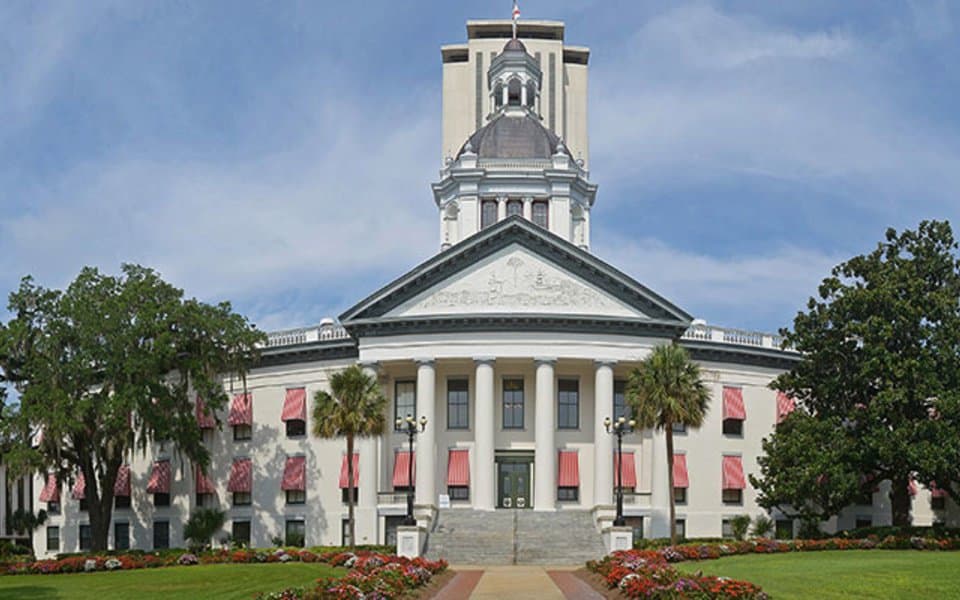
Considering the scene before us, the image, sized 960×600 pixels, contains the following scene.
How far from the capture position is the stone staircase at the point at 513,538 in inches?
1887

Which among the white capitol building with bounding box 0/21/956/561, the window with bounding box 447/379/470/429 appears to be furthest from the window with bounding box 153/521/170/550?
the window with bounding box 447/379/470/429

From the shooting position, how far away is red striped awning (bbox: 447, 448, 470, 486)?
192ft

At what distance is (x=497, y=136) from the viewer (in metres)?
75.9

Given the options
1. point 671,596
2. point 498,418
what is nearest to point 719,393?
point 498,418

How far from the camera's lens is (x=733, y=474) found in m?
61.8

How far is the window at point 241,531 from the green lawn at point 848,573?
28777 millimetres

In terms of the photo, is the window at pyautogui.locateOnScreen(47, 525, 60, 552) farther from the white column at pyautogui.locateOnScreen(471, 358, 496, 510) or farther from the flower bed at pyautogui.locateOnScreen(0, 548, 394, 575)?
the white column at pyautogui.locateOnScreen(471, 358, 496, 510)

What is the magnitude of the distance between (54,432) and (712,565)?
28.0m

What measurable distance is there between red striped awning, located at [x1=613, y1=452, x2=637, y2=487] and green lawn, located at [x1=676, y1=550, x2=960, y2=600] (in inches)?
595

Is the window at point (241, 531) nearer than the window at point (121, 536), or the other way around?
the window at point (241, 531)

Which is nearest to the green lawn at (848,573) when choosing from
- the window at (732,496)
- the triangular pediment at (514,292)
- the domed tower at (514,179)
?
the triangular pediment at (514,292)

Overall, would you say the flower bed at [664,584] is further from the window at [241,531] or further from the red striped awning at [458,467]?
the window at [241,531]

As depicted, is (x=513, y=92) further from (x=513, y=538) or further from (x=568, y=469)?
(x=513, y=538)

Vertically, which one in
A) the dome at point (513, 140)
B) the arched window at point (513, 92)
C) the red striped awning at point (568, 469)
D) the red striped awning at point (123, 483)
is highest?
the arched window at point (513, 92)
